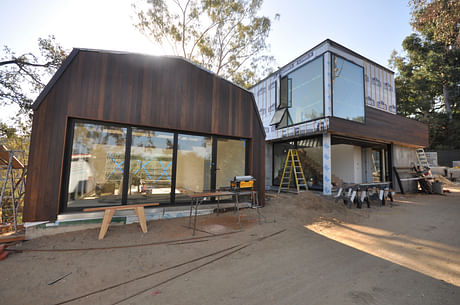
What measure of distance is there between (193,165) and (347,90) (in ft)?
Result: 21.0

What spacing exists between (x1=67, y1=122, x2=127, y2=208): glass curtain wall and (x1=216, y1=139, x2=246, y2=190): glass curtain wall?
7.39 ft

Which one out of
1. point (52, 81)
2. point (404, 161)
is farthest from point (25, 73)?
point (404, 161)

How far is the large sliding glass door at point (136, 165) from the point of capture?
3768 mm

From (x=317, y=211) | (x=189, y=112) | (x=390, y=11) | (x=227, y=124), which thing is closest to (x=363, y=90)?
(x=390, y=11)

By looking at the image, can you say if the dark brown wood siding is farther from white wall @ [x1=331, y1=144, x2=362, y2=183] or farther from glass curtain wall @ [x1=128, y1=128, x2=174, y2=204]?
glass curtain wall @ [x1=128, y1=128, x2=174, y2=204]

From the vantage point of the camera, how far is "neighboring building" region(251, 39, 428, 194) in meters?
6.88

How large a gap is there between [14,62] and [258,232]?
29.5 ft

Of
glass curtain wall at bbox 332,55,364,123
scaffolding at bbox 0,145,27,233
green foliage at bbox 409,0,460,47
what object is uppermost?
green foliage at bbox 409,0,460,47

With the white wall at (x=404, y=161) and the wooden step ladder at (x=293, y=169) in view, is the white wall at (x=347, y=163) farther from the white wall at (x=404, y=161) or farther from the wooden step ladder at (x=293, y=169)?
the wooden step ladder at (x=293, y=169)

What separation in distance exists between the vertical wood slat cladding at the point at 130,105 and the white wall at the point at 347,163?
6.82 metres

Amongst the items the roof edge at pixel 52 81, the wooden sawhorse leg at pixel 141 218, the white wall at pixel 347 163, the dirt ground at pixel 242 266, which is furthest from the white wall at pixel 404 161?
the roof edge at pixel 52 81

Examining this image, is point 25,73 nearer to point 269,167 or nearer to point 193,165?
point 193,165

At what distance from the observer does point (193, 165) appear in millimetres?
4891

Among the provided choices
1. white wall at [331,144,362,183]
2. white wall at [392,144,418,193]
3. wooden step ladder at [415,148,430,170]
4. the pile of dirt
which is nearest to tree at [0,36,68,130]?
the pile of dirt
